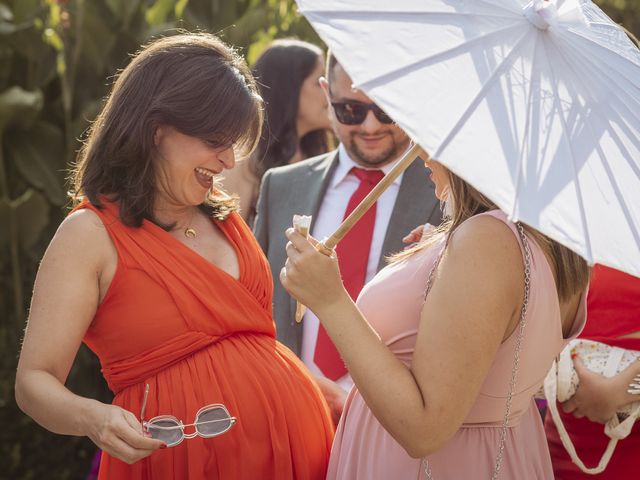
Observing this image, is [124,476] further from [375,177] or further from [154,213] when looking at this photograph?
[375,177]

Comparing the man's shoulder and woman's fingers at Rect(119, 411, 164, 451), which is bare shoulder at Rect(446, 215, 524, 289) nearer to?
woman's fingers at Rect(119, 411, 164, 451)

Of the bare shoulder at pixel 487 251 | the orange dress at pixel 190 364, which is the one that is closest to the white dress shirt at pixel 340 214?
the orange dress at pixel 190 364

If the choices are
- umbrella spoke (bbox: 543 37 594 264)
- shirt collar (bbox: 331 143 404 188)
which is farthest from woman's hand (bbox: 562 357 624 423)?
umbrella spoke (bbox: 543 37 594 264)

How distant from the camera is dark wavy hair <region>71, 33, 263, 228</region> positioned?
2979mm

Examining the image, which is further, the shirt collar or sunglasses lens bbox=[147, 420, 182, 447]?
the shirt collar

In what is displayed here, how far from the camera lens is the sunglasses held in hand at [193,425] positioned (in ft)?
8.74

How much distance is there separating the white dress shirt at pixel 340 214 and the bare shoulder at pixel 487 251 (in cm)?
161

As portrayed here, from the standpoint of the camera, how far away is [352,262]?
13.8 ft

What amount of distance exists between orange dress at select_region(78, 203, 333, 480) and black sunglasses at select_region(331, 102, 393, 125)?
1.46m

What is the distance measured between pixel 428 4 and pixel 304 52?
324 centimetres

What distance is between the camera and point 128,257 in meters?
2.87

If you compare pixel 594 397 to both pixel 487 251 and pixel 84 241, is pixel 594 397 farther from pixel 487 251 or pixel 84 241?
pixel 84 241

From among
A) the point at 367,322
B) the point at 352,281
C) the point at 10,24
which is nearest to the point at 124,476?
the point at 367,322

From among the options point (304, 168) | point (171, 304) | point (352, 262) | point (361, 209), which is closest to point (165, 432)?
point (171, 304)
